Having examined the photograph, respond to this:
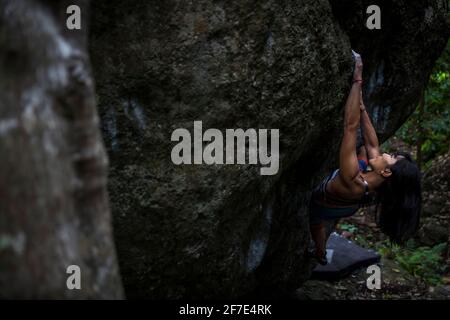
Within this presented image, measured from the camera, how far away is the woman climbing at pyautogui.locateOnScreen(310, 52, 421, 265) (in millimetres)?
4836

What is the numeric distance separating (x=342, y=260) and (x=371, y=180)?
329 cm

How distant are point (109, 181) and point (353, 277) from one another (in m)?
5.08

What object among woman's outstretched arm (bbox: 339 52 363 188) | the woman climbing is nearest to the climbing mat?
the woman climbing

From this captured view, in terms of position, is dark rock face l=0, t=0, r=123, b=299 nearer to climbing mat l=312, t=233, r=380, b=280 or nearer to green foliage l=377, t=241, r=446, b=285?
climbing mat l=312, t=233, r=380, b=280

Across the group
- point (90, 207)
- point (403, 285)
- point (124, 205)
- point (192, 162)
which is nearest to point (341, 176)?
point (192, 162)

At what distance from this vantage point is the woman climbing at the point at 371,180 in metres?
4.84

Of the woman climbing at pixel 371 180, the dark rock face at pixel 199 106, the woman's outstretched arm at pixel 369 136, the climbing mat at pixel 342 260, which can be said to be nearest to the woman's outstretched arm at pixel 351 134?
the woman climbing at pixel 371 180

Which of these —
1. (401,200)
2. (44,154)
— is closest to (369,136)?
(401,200)

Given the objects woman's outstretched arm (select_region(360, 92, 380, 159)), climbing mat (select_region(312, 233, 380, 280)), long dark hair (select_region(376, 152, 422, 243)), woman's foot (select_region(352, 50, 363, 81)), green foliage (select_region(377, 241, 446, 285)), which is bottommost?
green foliage (select_region(377, 241, 446, 285))

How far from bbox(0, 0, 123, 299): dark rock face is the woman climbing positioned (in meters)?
3.03

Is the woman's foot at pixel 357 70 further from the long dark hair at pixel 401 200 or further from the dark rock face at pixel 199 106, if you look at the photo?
the long dark hair at pixel 401 200

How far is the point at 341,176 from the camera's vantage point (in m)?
5.06

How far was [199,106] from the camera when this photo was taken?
404 cm

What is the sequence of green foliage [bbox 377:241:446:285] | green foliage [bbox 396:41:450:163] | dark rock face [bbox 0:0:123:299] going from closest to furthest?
1. dark rock face [bbox 0:0:123:299]
2. green foliage [bbox 377:241:446:285]
3. green foliage [bbox 396:41:450:163]
